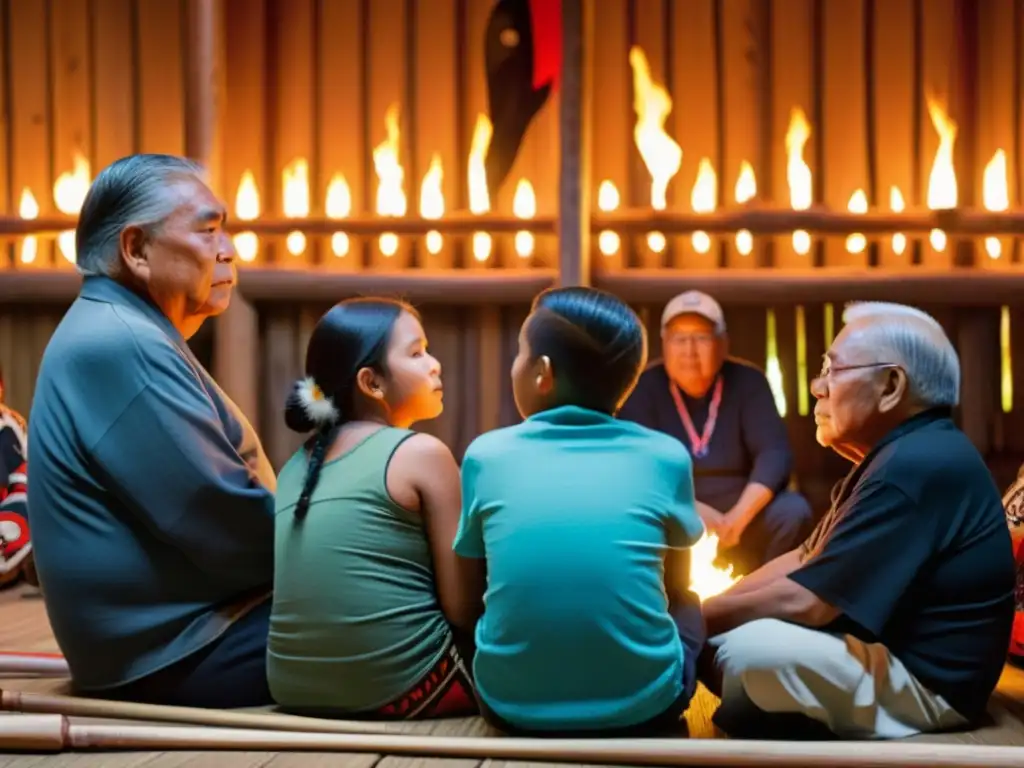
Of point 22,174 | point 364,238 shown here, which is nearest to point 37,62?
point 22,174

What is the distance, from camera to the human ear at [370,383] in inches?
109

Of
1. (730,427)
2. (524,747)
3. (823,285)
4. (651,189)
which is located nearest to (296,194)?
(651,189)

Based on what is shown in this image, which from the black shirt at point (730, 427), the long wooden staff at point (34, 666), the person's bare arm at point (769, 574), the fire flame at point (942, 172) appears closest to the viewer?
the person's bare arm at point (769, 574)

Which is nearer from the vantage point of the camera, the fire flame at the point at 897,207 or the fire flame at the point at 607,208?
the fire flame at the point at 897,207

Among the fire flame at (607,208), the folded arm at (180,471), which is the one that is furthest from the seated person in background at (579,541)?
the fire flame at (607,208)

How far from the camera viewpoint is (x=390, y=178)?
5.84 metres

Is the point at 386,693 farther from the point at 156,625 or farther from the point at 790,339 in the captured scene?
the point at 790,339

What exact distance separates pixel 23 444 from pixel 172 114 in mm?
1954

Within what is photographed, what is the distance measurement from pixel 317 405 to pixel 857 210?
3.64 m

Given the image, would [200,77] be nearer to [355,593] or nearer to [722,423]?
[722,423]

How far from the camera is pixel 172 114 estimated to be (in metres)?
6.05

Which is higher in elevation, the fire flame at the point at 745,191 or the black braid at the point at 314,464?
the fire flame at the point at 745,191

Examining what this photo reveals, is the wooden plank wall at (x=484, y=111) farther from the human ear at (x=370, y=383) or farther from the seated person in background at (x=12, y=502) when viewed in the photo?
the human ear at (x=370, y=383)

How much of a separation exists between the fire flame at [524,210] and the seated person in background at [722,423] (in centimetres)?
89
